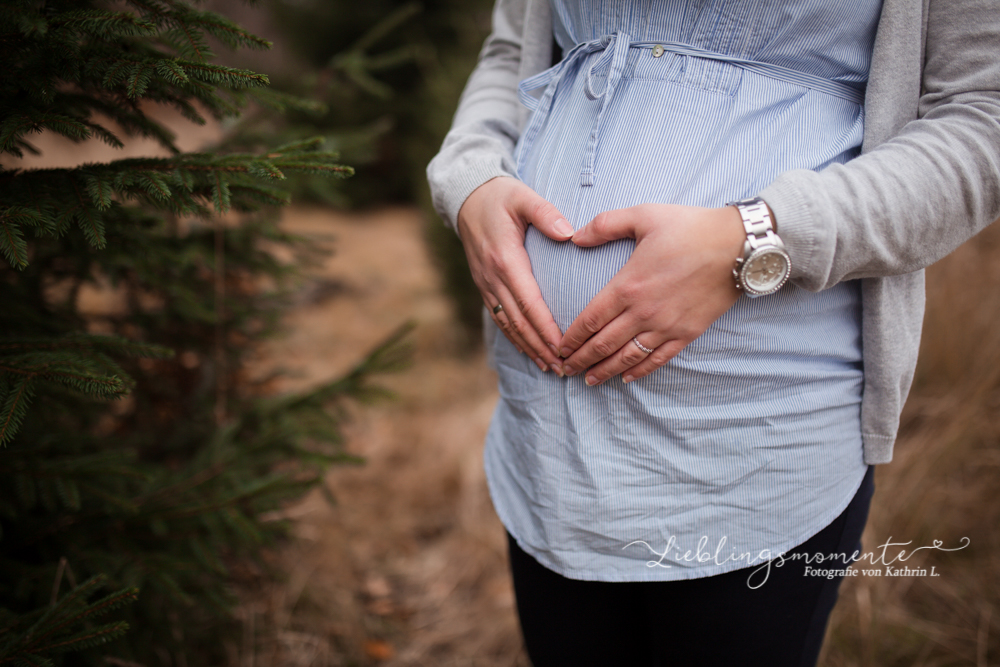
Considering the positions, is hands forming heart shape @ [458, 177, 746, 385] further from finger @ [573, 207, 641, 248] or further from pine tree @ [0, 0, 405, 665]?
pine tree @ [0, 0, 405, 665]

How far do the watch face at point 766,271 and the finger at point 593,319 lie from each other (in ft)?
0.54

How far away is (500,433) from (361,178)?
22.3 ft

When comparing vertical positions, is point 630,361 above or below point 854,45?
below

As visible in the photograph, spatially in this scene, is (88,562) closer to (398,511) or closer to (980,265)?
(398,511)

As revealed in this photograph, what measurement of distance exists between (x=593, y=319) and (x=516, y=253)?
0.17 meters

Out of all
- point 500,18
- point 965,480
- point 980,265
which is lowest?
point 965,480

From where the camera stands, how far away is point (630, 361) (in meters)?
0.80

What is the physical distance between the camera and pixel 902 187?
712 millimetres

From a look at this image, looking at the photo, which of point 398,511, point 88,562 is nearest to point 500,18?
point 88,562

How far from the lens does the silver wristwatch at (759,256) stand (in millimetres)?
726

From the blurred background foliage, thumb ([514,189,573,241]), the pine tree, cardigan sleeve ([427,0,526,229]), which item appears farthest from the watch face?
the blurred background foliage

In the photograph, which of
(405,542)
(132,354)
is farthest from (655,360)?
(405,542)

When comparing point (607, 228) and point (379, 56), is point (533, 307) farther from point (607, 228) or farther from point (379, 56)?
point (379, 56)

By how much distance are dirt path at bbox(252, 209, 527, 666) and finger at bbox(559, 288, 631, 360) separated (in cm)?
165
